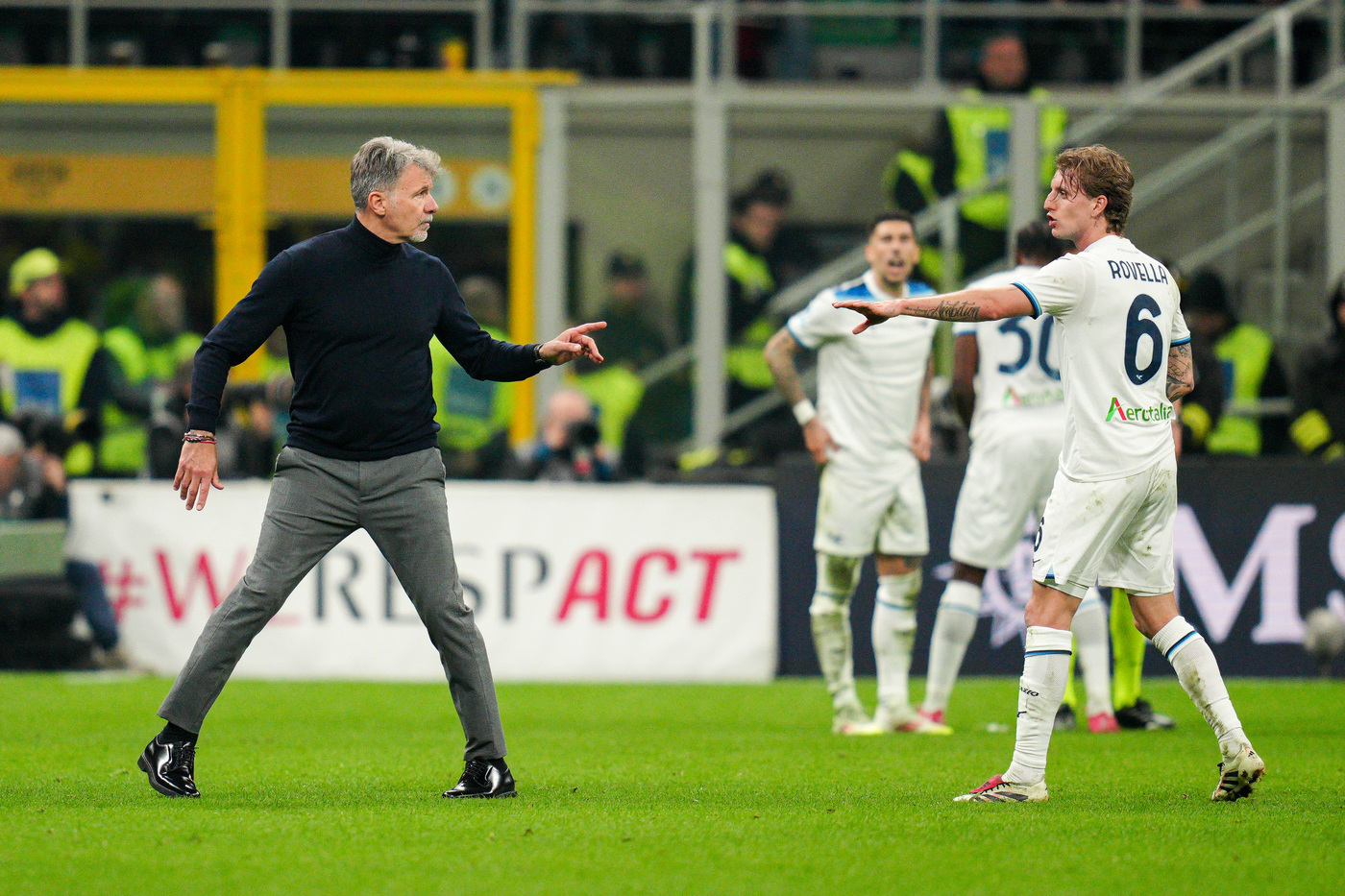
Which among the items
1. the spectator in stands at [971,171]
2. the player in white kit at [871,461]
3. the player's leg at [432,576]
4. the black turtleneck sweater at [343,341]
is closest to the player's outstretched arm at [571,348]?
the black turtleneck sweater at [343,341]

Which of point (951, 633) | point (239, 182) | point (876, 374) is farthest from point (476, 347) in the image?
point (239, 182)

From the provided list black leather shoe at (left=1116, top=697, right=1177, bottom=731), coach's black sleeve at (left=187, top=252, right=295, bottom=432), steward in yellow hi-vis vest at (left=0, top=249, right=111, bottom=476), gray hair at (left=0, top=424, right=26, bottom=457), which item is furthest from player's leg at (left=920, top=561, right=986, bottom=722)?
steward in yellow hi-vis vest at (left=0, top=249, right=111, bottom=476)

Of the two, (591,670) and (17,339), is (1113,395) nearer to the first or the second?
(591,670)

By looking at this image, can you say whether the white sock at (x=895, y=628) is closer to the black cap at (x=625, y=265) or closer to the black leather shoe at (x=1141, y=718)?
the black leather shoe at (x=1141, y=718)

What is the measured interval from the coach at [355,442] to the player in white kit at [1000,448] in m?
3.09

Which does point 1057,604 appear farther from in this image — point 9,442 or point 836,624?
point 9,442

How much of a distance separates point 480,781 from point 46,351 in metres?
9.32

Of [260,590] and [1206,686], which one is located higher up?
[260,590]

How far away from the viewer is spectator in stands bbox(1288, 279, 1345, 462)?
12.2 metres

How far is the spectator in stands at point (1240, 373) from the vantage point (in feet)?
42.8

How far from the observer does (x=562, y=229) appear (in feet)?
47.2

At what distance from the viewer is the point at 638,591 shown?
1158cm

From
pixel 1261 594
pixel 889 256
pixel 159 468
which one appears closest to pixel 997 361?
pixel 889 256

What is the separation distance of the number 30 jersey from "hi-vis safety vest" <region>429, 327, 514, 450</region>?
863cm
